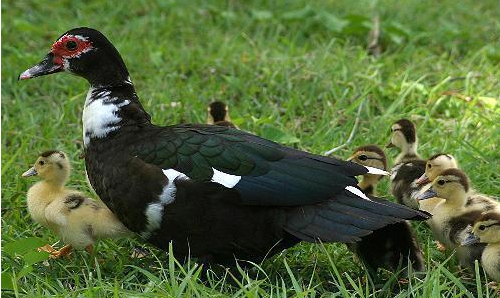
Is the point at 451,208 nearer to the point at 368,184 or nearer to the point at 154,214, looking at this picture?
the point at 368,184

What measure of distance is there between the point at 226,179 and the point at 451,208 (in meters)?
1.14

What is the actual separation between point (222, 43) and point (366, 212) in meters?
3.58

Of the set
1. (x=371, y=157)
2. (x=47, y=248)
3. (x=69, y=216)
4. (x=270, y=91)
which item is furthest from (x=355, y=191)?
(x=270, y=91)

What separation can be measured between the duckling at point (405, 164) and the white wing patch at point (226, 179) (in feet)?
4.02

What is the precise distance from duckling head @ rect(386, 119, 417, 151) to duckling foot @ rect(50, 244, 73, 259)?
1907 millimetres

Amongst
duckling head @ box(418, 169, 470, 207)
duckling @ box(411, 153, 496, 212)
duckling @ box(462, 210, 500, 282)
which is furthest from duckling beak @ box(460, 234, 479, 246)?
duckling @ box(411, 153, 496, 212)

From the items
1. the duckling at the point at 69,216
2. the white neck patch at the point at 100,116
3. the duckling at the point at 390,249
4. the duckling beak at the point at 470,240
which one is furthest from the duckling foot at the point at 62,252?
the duckling beak at the point at 470,240

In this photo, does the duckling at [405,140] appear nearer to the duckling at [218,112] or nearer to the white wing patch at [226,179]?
the duckling at [218,112]

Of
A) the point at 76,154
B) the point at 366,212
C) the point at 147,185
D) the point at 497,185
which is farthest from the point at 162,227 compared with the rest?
the point at 497,185

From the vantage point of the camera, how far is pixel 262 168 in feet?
13.2

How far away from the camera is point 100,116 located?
4398mm

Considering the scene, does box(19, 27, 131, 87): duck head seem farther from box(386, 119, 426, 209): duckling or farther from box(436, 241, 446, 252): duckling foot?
box(436, 241, 446, 252): duckling foot

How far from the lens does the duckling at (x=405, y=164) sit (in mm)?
4871

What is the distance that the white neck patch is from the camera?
4.37 m
